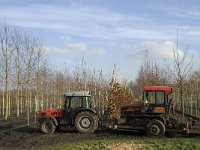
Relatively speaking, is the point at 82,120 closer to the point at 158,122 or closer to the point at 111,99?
the point at 158,122

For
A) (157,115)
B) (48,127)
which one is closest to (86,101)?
(48,127)

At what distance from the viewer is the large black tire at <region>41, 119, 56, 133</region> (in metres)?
16.3

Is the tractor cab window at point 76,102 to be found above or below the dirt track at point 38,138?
above

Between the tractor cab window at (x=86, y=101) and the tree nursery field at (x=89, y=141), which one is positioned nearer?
the tree nursery field at (x=89, y=141)

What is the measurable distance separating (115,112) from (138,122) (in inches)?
232

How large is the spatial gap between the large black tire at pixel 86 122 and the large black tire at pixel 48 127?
1.17 m

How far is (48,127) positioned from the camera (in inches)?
647

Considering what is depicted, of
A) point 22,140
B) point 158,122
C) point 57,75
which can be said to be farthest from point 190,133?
point 57,75

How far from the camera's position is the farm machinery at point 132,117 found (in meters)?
14.8

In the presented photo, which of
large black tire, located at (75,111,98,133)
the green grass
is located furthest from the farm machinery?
the green grass

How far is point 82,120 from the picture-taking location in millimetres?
16141

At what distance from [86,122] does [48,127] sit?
1.82 metres

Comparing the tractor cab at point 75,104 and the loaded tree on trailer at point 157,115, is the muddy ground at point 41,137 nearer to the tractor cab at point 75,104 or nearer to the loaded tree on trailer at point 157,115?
the loaded tree on trailer at point 157,115

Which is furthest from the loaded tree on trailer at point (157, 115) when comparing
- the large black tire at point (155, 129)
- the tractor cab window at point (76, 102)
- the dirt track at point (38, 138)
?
the tractor cab window at point (76, 102)
